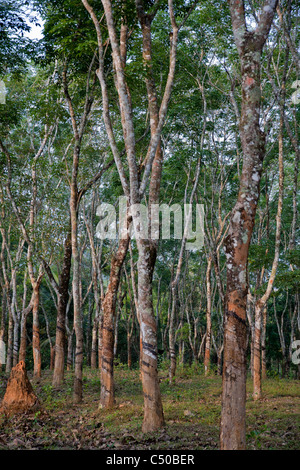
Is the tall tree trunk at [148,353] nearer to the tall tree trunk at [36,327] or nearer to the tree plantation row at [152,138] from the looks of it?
the tree plantation row at [152,138]

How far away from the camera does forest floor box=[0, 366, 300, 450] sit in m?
6.79

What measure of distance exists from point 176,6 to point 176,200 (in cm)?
1200

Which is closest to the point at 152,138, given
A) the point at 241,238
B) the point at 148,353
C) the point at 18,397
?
the point at 241,238

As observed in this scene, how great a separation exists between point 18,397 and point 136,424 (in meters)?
3.13

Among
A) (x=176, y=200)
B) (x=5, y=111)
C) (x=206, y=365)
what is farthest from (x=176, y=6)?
(x=206, y=365)

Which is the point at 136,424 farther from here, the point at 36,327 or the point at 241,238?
the point at 36,327

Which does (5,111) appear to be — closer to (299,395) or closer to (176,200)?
(176,200)

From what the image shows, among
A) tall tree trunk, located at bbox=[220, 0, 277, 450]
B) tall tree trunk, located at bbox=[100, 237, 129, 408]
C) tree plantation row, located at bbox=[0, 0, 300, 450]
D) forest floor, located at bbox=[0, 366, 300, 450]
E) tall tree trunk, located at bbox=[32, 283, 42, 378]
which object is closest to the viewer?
tall tree trunk, located at bbox=[220, 0, 277, 450]

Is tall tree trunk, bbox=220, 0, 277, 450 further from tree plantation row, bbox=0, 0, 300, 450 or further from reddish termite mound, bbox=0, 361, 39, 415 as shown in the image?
reddish termite mound, bbox=0, 361, 39, 415

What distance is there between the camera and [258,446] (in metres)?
6.36

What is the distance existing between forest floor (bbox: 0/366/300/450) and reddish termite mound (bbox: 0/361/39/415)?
29cm

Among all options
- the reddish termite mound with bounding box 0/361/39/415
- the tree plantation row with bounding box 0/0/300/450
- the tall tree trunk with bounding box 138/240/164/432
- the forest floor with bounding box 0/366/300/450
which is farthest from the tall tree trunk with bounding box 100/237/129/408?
the tall tree trunk with bounding box 138/240/164/432

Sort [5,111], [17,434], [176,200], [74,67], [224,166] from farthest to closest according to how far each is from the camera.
Answer: [176,200], [224,166], [5,111], [74,67], [17,434]

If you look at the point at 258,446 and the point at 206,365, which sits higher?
the point at 258,446
